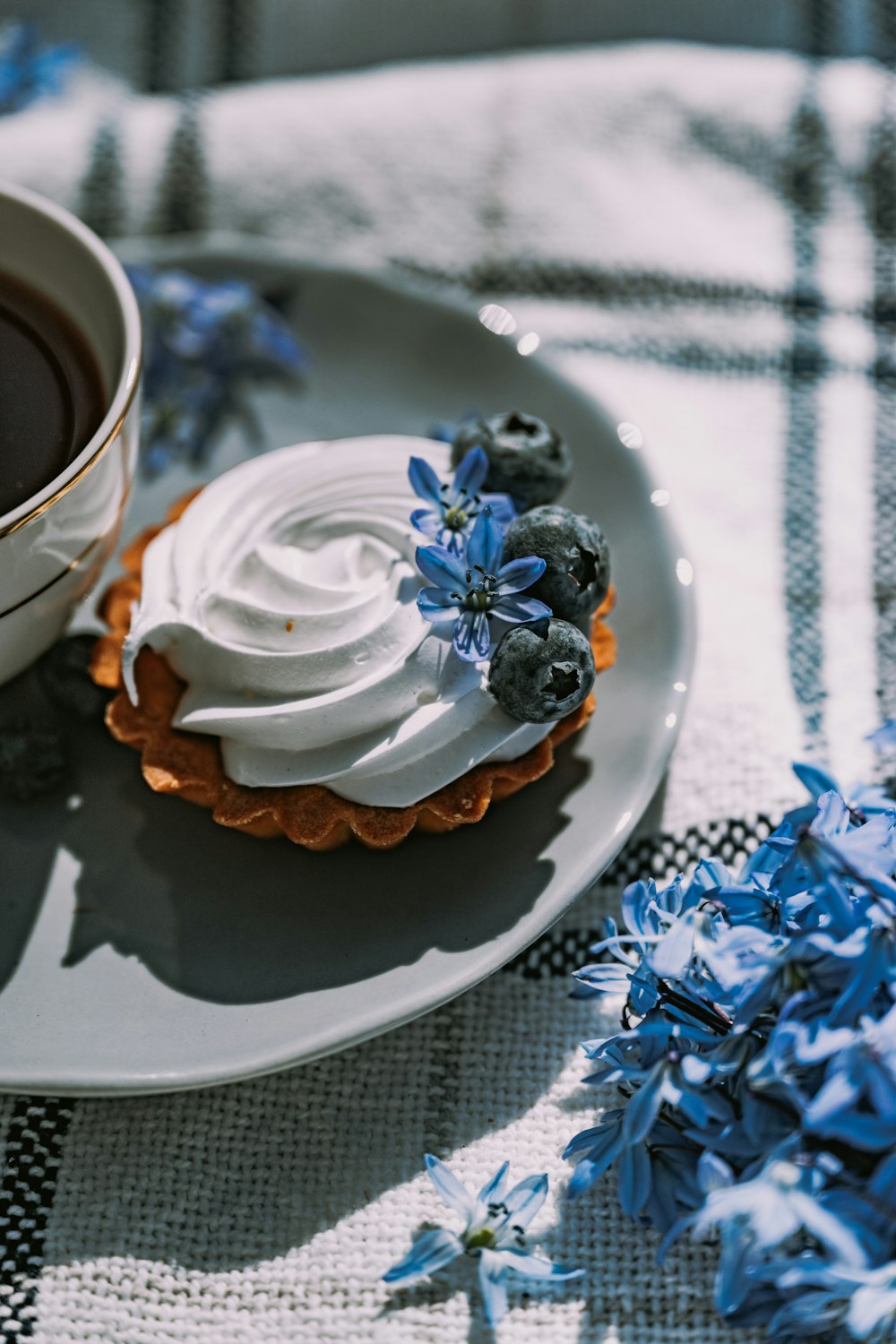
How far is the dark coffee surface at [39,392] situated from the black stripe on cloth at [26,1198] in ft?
1.88

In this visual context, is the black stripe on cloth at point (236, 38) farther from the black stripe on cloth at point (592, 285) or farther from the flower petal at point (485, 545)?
the flower petal at point (485, 545)

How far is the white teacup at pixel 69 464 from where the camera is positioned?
1169 mm

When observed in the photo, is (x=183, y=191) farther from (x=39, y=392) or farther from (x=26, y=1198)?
(x=26, y=1198)

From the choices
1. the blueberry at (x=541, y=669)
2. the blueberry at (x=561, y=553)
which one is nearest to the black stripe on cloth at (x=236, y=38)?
the blueberry at (x=561, y=553)

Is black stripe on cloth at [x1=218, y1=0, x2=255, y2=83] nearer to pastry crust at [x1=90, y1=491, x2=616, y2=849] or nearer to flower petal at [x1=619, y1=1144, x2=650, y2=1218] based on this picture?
pastry crust at [x1=90, y1=491, x2=616, y2=849]

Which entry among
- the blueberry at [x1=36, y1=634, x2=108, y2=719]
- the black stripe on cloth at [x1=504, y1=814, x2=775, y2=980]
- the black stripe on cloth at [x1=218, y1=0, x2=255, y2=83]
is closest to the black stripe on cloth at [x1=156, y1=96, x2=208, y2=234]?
the black stripe on cloth at [x1=218, y1=0, x2=255, y2=83]

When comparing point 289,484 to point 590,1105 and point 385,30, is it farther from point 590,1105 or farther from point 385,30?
point 385,30

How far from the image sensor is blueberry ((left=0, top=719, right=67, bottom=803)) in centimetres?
135

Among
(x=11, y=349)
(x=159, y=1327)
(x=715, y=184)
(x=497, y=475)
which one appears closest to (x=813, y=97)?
(x=715, y=184)

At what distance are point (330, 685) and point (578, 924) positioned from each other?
1.24ft

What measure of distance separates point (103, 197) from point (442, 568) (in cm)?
108

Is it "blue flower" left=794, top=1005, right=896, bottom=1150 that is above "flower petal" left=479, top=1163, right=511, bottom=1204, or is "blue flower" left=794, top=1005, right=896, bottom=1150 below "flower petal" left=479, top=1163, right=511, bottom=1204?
above

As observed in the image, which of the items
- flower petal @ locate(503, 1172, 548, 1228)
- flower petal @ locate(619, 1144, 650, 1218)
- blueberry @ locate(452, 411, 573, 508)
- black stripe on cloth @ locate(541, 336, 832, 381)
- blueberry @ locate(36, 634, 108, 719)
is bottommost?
flower petal @ locate(503, 1172, 548, 1228)

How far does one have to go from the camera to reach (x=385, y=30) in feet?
7.18
